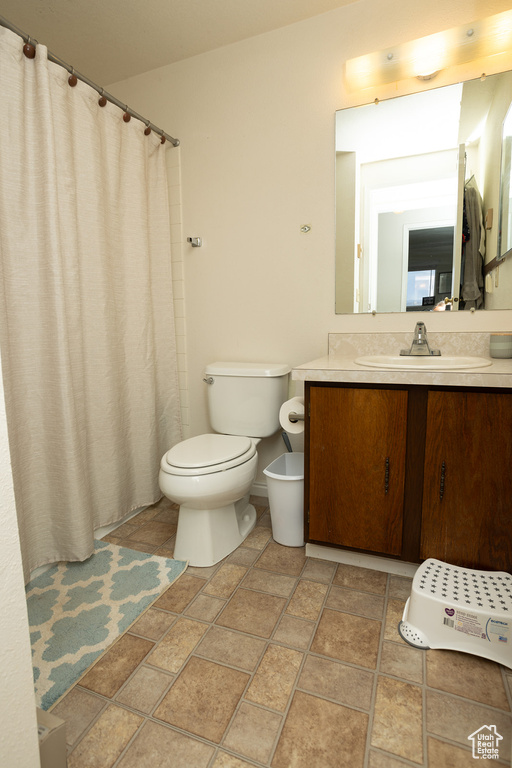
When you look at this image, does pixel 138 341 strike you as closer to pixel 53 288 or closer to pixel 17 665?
pixel 53 288

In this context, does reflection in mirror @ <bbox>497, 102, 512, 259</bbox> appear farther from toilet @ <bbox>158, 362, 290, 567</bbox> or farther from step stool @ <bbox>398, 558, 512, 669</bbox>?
step stool @ <bbox>398, 558, 512, 669</bbox>

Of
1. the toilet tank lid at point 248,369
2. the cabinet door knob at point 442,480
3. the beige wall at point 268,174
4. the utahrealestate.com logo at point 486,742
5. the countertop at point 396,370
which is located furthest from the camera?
the toilet tank lid at point 248,369

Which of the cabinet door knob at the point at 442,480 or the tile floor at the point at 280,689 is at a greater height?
the cabinet door knob at the point at 442,480

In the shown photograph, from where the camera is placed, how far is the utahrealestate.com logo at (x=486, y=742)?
3.15 feet

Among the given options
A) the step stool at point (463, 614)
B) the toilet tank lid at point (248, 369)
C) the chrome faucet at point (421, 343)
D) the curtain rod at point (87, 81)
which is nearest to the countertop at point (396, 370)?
the chrome faucet at point (421, 343)

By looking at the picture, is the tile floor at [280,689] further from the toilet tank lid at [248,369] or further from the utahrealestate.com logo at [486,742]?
the toilet tank lid at [248,369]

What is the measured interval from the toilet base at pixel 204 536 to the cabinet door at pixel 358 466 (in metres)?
0.39

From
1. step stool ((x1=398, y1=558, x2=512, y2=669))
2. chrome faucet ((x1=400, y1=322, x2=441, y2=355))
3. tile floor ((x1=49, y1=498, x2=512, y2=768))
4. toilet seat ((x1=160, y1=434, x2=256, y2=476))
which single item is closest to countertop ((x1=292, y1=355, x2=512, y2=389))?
chrome faucet ((x1=400, y1=322, x2=441, y2=355))

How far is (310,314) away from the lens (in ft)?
6.82

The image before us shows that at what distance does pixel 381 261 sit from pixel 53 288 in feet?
4.53

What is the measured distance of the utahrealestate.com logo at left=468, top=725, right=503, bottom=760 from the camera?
0.96m

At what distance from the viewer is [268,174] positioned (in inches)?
82.0

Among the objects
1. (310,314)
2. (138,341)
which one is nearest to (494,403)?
(310,314)

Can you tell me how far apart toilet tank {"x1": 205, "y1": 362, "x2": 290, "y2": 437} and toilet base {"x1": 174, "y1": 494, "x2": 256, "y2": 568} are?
0.45 meters
